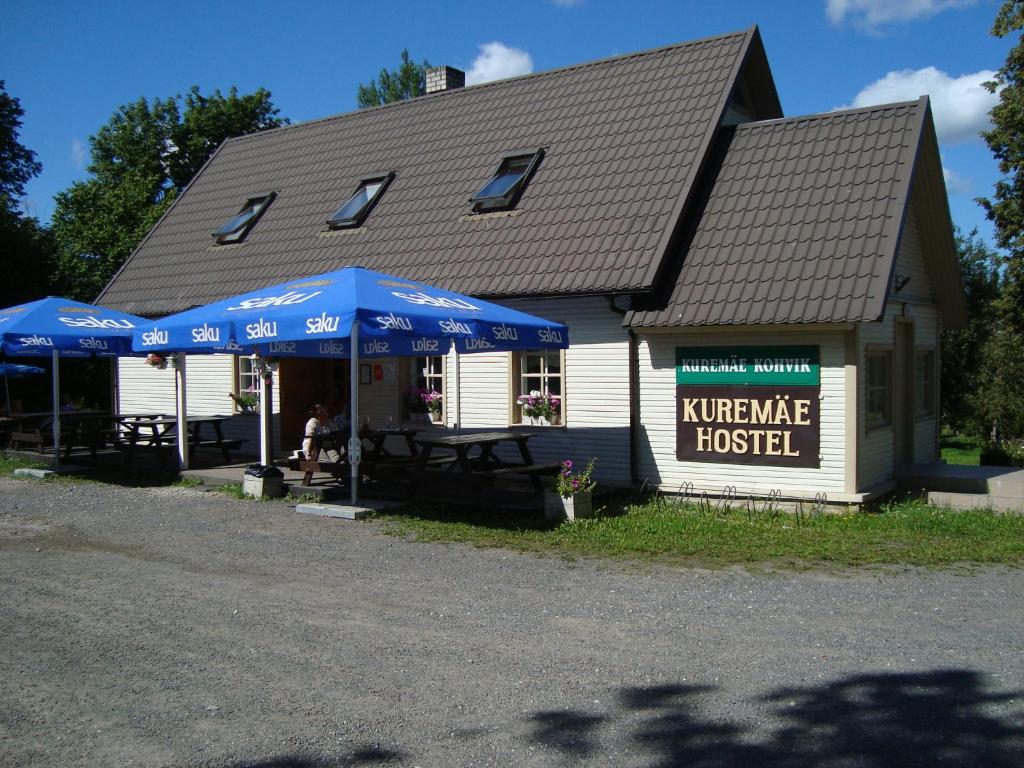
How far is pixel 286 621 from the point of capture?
6.77m

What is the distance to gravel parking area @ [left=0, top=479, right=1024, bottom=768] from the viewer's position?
4.64 meters

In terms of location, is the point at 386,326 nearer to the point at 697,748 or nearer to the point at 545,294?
the point at 545,294

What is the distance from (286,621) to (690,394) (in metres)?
6.87

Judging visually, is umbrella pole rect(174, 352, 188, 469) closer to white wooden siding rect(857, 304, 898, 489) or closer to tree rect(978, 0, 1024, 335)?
white wooden siding rect(857, 304, 898, 489)

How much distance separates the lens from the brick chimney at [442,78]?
2109 cm

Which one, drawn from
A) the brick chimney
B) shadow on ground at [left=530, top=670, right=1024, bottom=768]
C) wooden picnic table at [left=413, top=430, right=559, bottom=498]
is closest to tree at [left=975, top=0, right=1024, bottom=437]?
the brick chimney

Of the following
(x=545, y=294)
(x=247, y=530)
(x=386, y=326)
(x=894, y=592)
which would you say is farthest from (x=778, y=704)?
(x=545, y=294)

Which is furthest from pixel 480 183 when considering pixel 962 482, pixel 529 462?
pixel 962 482

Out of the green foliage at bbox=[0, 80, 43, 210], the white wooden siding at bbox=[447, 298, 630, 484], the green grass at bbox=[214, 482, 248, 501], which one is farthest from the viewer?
the green foliage at bbox=[0, 80, 43, 210]

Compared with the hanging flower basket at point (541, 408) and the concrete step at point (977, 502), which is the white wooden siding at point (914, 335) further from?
the hanging flower basket at point (541, 408)

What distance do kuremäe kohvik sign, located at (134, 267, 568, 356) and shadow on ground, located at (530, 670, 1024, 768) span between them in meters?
5.61

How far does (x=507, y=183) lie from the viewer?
1545cm

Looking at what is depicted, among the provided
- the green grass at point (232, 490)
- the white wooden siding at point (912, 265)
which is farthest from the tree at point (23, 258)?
the white wooden siding at point (912, 265)

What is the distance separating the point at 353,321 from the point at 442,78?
42.4ft
